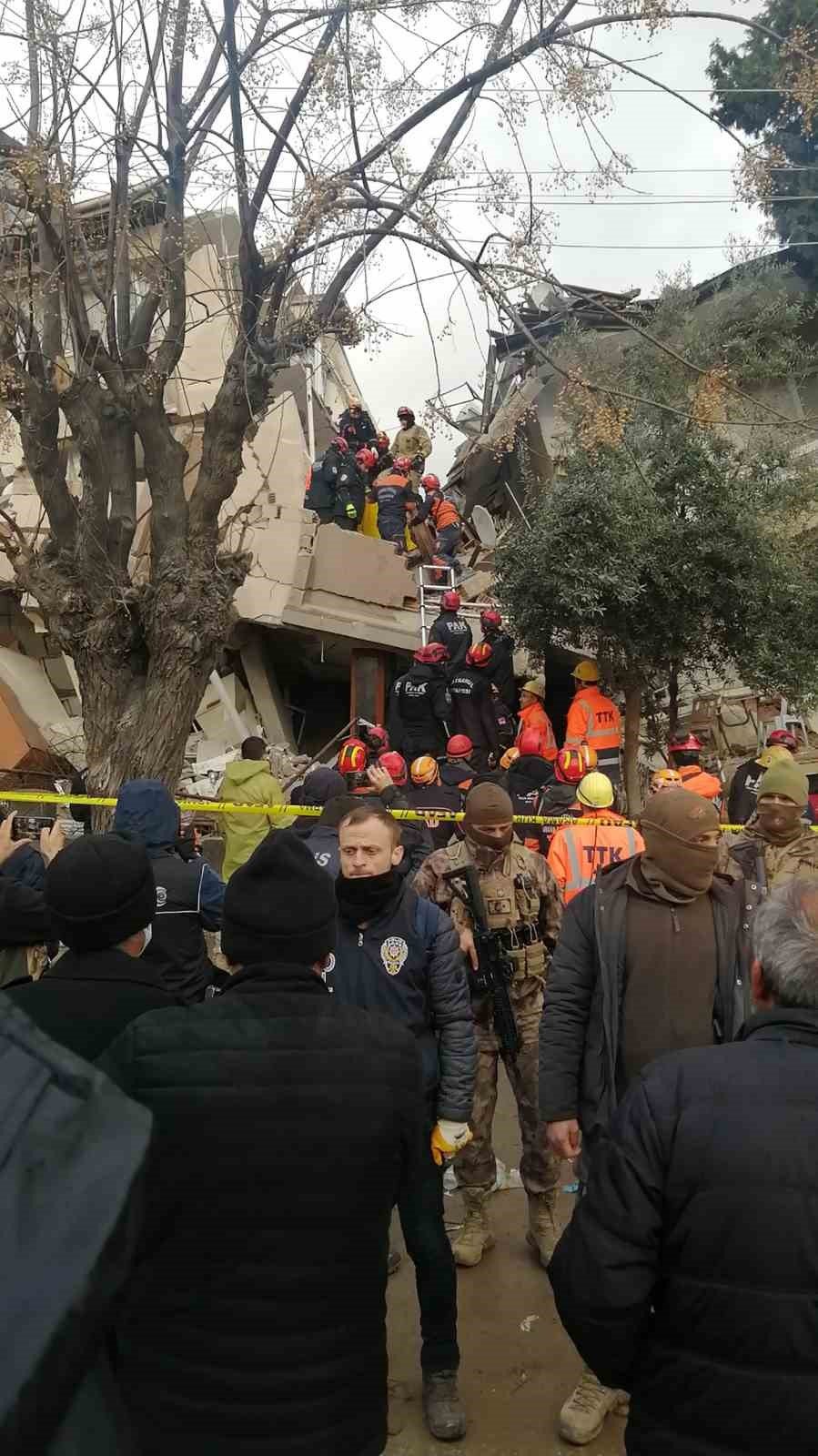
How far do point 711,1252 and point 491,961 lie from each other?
8.30 feet

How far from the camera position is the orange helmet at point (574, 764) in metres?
7.59

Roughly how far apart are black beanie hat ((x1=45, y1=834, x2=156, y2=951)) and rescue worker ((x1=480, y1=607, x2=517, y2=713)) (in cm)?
843

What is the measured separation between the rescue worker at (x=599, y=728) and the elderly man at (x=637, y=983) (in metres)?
6.70

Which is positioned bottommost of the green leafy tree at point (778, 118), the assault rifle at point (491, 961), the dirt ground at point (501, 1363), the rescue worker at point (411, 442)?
the dirt ground at point (501, 1363)

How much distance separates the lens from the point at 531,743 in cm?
925

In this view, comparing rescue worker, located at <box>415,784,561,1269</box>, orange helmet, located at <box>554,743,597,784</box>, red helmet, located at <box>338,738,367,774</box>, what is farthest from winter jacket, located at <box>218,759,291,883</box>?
rescue worker, located at <box>415,784,561,1269</box>

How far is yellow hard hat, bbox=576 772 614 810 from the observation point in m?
5.09

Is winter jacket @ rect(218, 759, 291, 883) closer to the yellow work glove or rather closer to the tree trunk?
the yellow work glove

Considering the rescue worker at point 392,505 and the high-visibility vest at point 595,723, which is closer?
the high-visibility vest at point 595,723

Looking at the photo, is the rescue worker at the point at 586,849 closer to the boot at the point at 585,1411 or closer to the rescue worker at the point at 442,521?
the boot at the point at 585,1411

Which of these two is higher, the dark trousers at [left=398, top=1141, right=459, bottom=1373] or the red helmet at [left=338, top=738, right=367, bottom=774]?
the red helmet at [left=338, top=738, right=367, bottom=774]

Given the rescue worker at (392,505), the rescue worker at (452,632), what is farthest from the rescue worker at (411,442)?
the rescue worker at (452,632)

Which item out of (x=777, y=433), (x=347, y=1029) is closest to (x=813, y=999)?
(x=347, y=1029)

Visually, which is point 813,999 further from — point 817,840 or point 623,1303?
point 817,840
